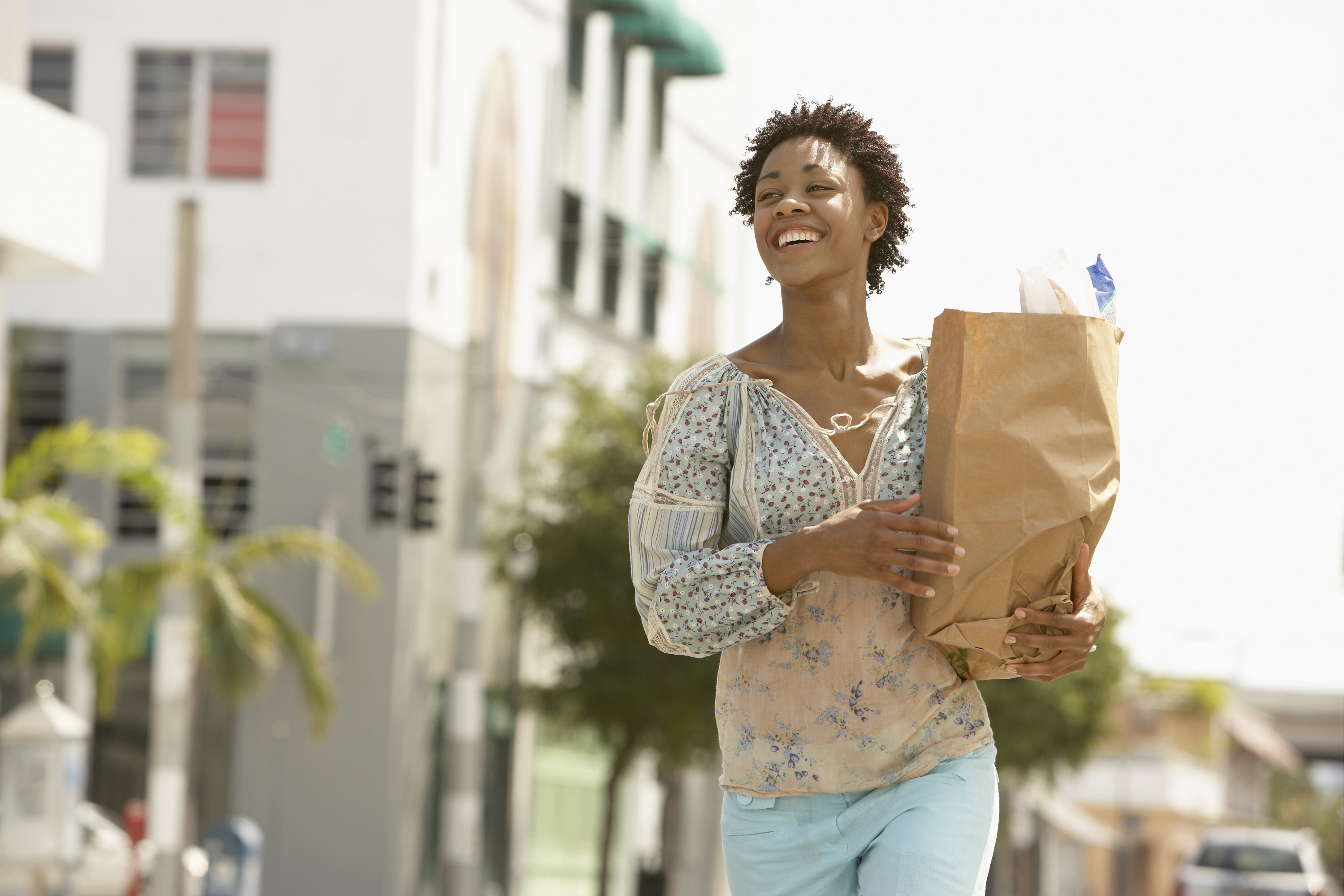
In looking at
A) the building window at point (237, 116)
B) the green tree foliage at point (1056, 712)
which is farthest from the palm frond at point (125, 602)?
the green tree foliage at point (1056, 712)

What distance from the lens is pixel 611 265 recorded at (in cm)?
2841

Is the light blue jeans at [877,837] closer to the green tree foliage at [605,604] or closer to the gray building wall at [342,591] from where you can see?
the green tree foliage at [605,604]

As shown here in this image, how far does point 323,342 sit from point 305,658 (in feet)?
19.1

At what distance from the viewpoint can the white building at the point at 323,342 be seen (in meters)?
22.5

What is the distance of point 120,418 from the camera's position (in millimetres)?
23859

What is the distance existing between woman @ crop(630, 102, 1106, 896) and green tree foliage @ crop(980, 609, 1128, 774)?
70.2 feet

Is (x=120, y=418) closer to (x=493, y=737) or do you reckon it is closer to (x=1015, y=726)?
(x=493, y=737)

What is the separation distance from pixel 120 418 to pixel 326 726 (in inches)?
212

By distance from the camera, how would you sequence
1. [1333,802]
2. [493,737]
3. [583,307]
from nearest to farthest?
[493,737] < [583,307] < [1333,802]

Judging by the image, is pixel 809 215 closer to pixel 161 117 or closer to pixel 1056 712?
pixel 161 117

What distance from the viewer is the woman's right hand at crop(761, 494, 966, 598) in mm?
3242

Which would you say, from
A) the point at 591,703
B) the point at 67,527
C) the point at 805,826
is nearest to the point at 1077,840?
the point at 591,703

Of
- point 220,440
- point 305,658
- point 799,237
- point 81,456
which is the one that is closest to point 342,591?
point 220,440

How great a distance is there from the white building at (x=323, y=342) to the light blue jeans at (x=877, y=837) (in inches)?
715
